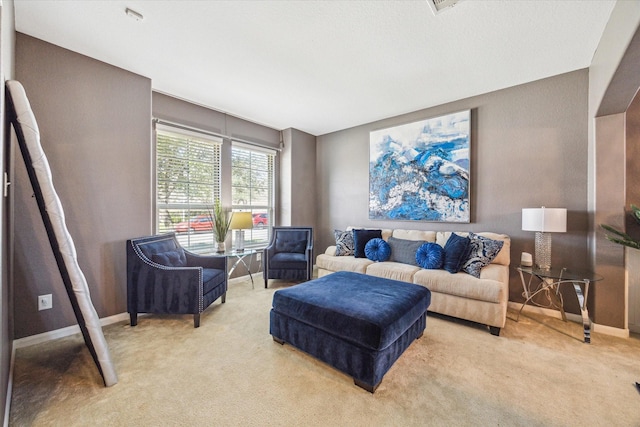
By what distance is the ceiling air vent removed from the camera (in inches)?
73.0

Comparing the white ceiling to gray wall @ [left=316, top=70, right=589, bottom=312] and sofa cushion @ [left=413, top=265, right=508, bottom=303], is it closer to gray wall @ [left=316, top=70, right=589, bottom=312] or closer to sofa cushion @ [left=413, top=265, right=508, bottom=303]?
gray wall @ [left=316, top=70, right=589, bottom=312]

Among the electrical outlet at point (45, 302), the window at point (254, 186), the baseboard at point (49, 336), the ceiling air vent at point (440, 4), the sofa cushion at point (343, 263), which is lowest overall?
the baseboard at point (49, 336)

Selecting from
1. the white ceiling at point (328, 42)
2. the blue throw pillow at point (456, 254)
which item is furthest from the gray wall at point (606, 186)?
the blue throw pillow at point (456, 254)

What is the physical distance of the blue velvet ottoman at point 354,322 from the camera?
1686mm

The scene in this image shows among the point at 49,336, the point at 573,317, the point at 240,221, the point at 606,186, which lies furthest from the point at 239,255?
the point at 606,186

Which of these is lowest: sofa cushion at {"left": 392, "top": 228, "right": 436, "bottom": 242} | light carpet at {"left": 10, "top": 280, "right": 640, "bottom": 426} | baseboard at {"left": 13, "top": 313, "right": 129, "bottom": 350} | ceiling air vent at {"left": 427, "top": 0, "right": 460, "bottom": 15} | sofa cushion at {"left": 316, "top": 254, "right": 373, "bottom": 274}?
light carpet at {"left": 10, "top": 280, "right": 640, "bottom": 426}

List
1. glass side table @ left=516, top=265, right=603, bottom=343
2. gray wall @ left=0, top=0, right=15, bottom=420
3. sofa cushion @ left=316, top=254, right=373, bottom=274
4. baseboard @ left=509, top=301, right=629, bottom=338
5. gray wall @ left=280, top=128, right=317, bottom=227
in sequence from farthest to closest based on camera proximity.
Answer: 1. gray wall @ left=280, top=128, right=317, bottom=227
2. sofa cushion @ left=316, top=254, right=373, bottom=274
3. baseboard @ left=509, top=301, right=629, bottom=338
4. glass side table @ left=516, top=265, right=603, bottom=343
5. gray wall @ left=0, top=0, right=15, bottom=420

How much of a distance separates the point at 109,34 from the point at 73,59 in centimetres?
59

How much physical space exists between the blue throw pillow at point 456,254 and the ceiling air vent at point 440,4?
220 cm

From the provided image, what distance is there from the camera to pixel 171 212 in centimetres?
343

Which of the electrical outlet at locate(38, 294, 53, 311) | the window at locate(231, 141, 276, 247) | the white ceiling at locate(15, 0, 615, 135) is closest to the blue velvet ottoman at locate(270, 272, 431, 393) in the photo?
the electrical outlet at locate(38, 294, 53, 311)

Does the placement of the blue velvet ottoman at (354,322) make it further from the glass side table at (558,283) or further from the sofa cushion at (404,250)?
the glass side table at (558,283)

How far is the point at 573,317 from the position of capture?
9.02 feet

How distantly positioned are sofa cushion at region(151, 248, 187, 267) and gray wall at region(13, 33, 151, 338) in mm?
383
